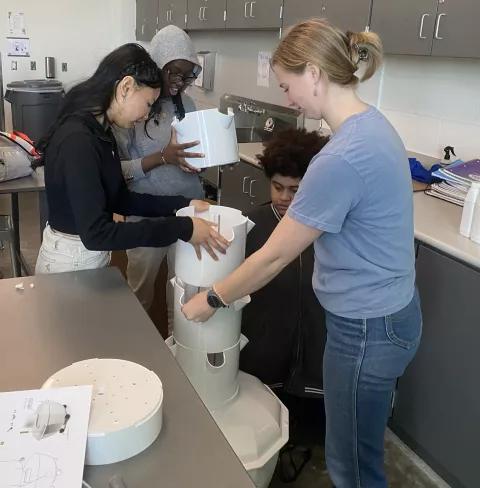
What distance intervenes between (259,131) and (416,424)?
2.25 metres

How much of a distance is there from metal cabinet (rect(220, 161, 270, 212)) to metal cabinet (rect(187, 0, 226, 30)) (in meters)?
1.10

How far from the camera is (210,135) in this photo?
5.62ft

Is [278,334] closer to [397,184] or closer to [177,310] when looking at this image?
[177,310]

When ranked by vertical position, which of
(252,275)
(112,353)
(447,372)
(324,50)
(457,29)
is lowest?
(447,372)

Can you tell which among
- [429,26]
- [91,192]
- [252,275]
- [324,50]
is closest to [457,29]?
[429,26]

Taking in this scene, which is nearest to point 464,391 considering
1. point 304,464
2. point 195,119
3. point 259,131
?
point 304,464

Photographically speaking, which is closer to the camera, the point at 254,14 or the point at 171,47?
the point at 171,47

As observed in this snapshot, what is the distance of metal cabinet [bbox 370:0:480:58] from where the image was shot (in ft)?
6.41

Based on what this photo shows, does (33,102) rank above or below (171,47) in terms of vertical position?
below

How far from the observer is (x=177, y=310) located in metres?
1.53

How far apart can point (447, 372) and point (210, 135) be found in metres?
1.06

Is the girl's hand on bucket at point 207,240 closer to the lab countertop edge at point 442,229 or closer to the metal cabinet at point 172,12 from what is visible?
the lab countertop edge at point 442,229

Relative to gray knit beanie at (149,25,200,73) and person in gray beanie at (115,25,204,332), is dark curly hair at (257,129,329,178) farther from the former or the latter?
gray knit beanie at (149,25,200,73)

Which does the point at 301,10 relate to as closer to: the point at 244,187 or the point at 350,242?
the point at 244,187
